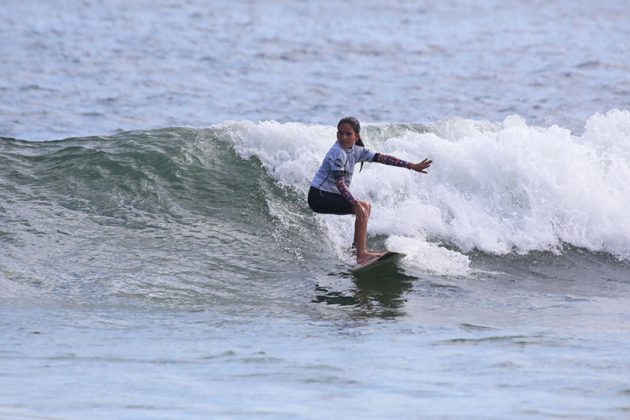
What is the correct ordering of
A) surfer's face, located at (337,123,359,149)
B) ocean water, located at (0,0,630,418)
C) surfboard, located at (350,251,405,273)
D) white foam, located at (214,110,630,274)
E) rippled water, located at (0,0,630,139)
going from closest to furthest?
ocean water, located at (0,0,630,418) < surfer's face, located at (337,123,359,149) < surfboard, located at (350,251,405,273) < white foam, located at (214,110,630,274) < rippled water, located at (0,0,630,139)

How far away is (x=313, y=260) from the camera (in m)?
10.9

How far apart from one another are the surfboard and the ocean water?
3.9 inches

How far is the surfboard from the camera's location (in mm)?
10039

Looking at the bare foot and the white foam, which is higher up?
the white foam

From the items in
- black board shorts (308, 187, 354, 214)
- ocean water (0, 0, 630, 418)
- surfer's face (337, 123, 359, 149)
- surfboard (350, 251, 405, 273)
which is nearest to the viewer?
ocean water (0, 0, 630, 418)

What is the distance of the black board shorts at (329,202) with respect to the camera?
1016cm

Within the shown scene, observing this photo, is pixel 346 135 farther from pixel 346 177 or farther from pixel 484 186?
pixel 484 186

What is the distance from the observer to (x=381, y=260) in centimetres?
1009

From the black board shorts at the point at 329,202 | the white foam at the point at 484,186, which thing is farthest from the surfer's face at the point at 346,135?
the white foam at the point at 484,186

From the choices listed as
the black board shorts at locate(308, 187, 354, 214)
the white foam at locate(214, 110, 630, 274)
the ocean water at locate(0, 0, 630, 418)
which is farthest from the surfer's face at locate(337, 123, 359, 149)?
the white foam at locate(214, 110, 630, 274)

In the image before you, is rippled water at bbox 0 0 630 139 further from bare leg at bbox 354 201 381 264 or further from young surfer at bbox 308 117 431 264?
bare leg at bbox 354 201 381 264

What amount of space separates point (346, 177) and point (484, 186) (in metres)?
2.90

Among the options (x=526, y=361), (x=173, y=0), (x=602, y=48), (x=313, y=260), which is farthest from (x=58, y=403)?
(x=173, y=0)

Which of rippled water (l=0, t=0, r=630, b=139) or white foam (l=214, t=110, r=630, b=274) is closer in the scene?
white foam (l=214, t=110, r=630, b=274)
